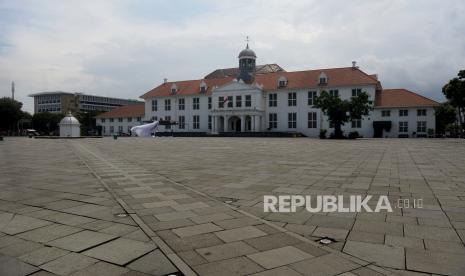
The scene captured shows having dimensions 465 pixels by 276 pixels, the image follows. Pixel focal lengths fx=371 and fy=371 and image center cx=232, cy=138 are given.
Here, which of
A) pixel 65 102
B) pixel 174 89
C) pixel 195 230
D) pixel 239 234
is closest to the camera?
pixel 239 234

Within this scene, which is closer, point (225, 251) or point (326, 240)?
point (225, 251)

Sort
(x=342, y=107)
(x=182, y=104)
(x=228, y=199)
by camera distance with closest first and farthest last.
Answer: (x=228, y=199)
(x=342, y=107)
(x=182, y=104)

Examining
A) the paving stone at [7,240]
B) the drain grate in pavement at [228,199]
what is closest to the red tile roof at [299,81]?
the drain grate in pavement at [228,199]

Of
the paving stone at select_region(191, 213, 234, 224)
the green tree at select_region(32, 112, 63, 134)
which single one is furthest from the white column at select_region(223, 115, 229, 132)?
the paving stone at select_region(191, 213, 234, 224)

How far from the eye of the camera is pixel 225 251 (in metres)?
4.48

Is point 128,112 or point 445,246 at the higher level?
point 128,112

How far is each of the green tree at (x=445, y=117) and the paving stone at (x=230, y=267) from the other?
70.1 meters

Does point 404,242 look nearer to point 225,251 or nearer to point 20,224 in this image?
point 225,251

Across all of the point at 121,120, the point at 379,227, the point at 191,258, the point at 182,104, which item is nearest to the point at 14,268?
the point at 191,258

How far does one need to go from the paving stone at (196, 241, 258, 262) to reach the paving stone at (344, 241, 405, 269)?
4.04ft

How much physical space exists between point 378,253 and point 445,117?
7408cm

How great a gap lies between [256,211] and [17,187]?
6.44 m

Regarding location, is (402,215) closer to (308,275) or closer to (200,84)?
(308,275)

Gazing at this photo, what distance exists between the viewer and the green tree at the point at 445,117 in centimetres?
6619
